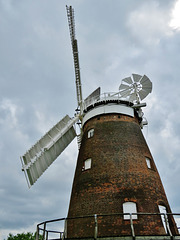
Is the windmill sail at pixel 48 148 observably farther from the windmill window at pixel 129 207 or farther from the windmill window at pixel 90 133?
the windmill window at pixel 129 207

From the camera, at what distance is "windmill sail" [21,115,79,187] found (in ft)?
46.9

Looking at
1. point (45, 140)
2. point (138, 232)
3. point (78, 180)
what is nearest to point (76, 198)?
point (78, 180)

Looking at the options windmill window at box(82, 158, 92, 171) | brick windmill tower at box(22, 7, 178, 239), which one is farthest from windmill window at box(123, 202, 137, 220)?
windmill window at box(82, 158, 92, 171)

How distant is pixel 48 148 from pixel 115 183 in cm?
625

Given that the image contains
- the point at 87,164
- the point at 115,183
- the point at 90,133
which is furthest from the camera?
the point at 90,133

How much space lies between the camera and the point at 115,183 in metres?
11.6

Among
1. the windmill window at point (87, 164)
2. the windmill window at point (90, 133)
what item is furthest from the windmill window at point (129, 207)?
the windmill window at point (90, 133)

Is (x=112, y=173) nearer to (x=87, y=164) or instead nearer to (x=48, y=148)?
(x=87, y=164)

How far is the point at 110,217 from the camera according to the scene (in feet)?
34.3

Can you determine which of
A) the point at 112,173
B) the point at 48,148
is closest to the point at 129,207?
the point at 112,173

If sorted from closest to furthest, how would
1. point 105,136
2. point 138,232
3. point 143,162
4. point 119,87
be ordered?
1. point 138,232
2. point 143,162
3. point 105,136
4. point 119,87

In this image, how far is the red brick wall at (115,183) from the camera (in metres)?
10.4

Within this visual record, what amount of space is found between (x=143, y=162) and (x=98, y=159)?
275 cm

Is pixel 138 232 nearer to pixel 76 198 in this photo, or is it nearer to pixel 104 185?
pixel 104 185
